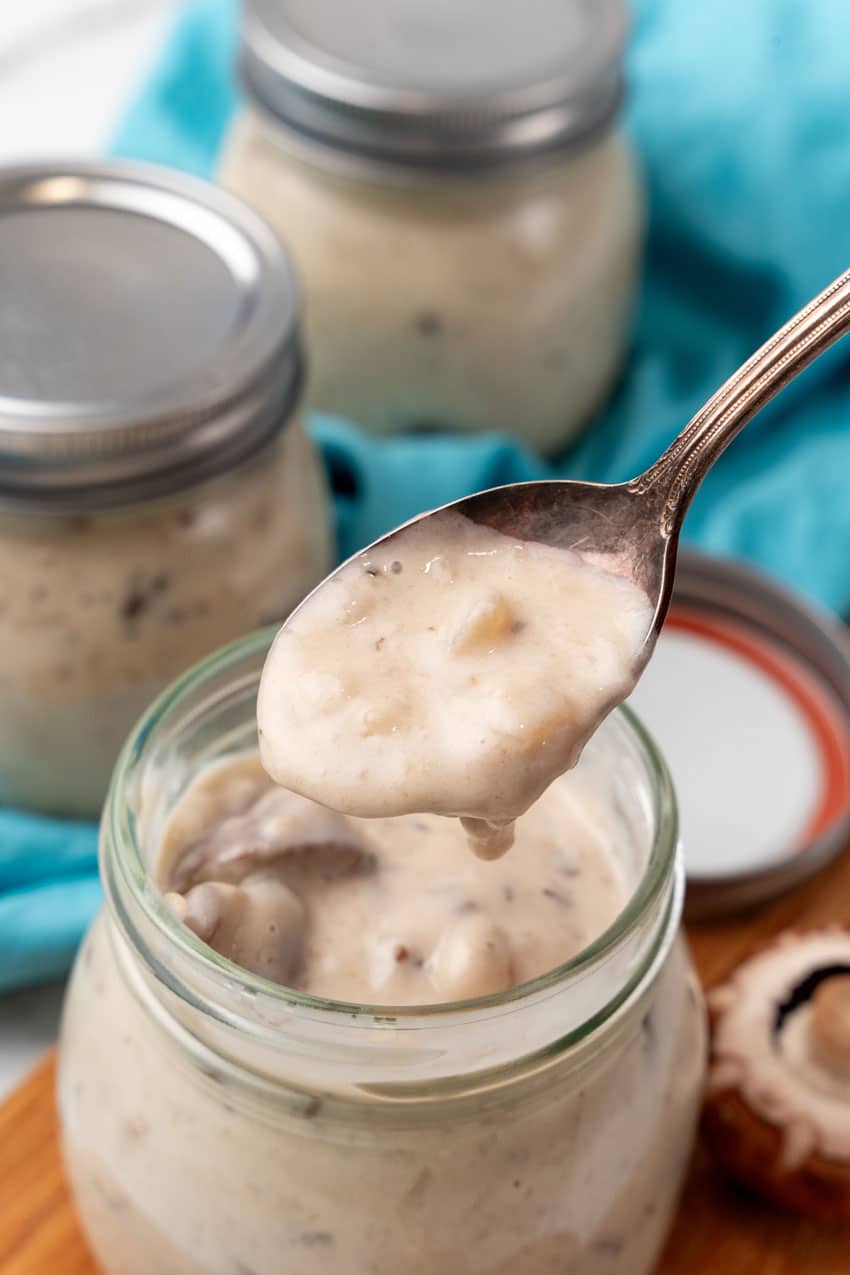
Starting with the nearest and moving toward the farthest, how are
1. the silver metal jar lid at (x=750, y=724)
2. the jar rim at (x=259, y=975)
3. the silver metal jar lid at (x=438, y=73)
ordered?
the jar rim at (x=259, y=975) → the silver metal jar lid at (x=750, y=724) → the silver metal jar lid at (x=438, y=73)

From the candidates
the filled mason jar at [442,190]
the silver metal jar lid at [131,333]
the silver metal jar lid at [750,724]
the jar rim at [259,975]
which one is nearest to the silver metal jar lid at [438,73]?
the filled mason jar at [442,190]

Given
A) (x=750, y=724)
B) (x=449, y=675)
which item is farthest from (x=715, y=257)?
(x=449, y=675)

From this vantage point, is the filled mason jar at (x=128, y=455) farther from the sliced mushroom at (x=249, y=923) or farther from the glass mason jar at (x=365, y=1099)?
the sliced mushroom at (x=249, y=923)

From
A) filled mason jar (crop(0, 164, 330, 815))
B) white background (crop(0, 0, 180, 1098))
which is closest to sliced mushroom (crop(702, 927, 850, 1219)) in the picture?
filled mason jar (crop(0, 164, 330, 815))

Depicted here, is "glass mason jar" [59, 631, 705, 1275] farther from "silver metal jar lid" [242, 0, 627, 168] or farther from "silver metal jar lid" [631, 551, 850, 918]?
"silver metal jar lid" [242, 0, 627, 168]

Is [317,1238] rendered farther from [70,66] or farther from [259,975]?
[70,66]

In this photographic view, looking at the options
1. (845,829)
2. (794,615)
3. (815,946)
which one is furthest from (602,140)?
(815,946)
